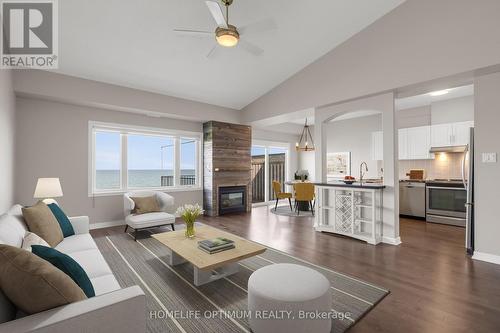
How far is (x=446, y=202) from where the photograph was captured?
5.21 metres

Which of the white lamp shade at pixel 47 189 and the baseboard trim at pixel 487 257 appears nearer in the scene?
the baseboard trim at pixel 487 257

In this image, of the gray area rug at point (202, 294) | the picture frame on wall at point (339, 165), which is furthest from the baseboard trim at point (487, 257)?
the picture frame on wall at point (339, 165)

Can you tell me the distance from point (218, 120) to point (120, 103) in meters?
2.37

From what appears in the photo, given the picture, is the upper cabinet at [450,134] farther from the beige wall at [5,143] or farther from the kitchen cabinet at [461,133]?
the beige wall at [5,143]

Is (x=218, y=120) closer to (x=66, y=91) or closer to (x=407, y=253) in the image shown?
(x=66, y=91)

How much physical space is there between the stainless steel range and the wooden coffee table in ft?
15.8

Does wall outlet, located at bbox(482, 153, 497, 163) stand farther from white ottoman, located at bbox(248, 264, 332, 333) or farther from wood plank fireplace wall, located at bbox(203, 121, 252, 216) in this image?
wood plank fireplace wall, located at bbox(203, 121, 252, 216)

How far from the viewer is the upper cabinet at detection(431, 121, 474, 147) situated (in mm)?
5410

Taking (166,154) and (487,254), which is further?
(166,154)

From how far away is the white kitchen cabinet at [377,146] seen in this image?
6.91 metres

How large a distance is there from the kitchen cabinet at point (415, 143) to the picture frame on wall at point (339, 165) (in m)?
1.76

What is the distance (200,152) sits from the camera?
6645 mm

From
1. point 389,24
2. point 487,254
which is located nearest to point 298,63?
point 389,24

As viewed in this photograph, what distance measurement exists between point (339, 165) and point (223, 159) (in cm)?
424
